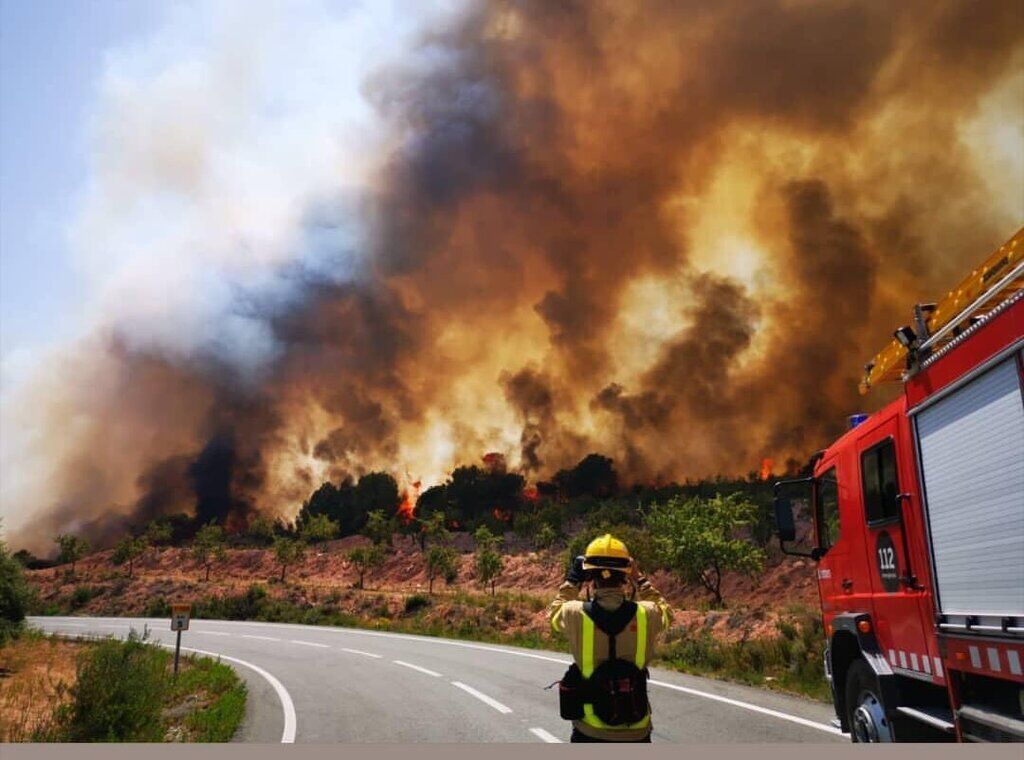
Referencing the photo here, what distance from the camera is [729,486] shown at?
230 ft

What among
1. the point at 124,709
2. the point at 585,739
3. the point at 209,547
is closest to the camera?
the point at 585,739

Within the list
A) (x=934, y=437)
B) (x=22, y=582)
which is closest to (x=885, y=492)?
(x=934, y=437)

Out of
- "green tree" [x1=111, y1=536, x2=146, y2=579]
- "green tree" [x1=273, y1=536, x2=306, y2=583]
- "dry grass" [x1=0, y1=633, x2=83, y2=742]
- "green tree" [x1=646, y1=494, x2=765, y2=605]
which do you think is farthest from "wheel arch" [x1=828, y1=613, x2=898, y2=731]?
"green tree" [x1=111, y1=536, x2=146, y2=579]

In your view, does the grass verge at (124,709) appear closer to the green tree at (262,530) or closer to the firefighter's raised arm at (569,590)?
the firefighter's raised arm at (569,590)

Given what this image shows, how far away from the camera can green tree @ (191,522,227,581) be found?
78125 mm

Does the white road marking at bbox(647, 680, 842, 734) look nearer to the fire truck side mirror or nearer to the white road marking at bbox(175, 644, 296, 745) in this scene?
the fire truck side mirror

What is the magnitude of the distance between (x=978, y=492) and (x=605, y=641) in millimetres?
2654

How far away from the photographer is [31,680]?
19.1 m

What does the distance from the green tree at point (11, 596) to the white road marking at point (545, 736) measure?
25.9 metres

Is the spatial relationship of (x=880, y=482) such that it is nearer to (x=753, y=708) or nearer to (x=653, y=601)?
(x=653, y=601)

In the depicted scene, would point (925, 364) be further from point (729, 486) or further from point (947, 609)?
point (729, 486)

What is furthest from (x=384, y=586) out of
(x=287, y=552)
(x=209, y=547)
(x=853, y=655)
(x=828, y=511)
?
(x=853, y=655)

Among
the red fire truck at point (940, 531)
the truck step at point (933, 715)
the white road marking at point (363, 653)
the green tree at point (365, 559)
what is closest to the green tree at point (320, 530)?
the green tree at point (365, 559)

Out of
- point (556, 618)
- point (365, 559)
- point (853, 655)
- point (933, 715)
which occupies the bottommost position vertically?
point (933, 715)
